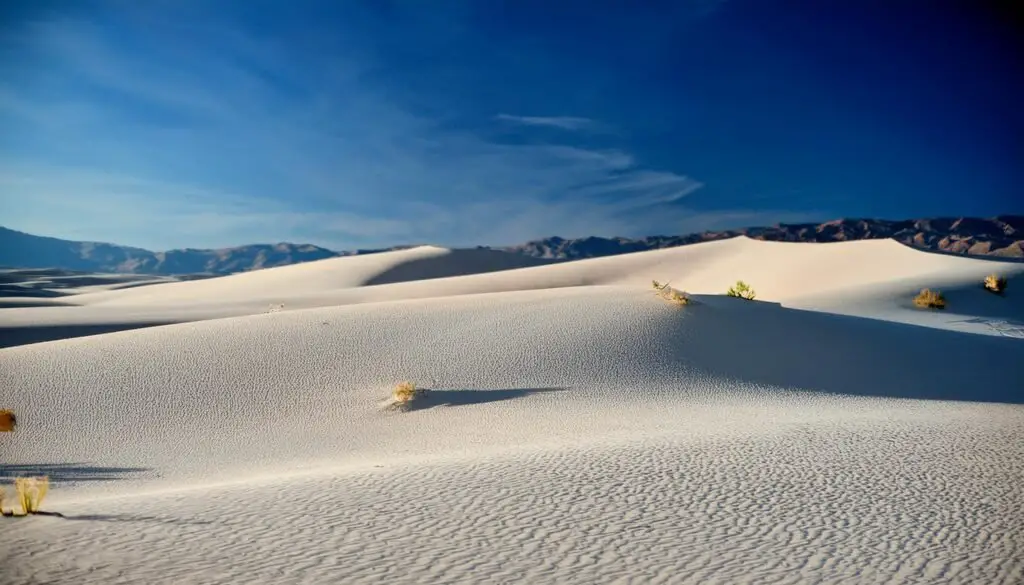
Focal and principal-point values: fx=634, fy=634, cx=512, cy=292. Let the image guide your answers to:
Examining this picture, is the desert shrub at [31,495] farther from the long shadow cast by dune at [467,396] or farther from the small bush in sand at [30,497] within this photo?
the long shadow cast by dune at [467,396]

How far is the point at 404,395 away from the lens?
10711 millimetres

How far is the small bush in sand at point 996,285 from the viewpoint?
2258 centimetres

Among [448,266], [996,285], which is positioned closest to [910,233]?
[448,266]

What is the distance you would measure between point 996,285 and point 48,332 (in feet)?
110

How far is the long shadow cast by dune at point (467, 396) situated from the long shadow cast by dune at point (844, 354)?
3.53 meters

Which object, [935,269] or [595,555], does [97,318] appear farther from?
[935,269]

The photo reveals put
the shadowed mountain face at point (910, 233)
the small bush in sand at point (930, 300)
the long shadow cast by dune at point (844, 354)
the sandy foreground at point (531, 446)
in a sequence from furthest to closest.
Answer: the shadowed mountain face at point (910, 233), the small bush in sand at point (930, 300), the long shadow cast by dune at point (844, 354), the sandy foreground at point (531, 446)

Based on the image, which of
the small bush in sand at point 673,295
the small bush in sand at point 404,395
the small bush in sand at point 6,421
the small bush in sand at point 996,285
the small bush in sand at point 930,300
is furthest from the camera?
the small bush in sand at point 996,285

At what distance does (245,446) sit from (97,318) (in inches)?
763

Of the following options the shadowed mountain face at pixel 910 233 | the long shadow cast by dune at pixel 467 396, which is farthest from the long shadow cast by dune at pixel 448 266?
the shadowed mountain face at pixel 910 233

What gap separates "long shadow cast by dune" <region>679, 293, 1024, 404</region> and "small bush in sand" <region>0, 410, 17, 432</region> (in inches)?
446

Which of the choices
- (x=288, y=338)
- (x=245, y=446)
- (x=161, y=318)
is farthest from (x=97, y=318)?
(x=245, y=446)

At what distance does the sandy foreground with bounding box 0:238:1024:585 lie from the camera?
4.41m

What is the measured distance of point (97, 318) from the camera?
79.9 ft
